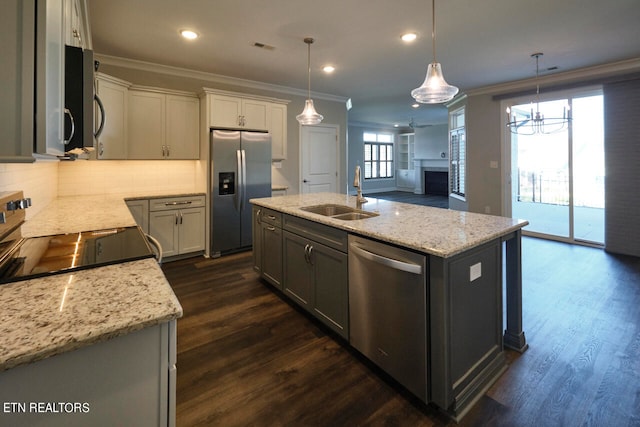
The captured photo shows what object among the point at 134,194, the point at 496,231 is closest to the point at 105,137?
the point at 134,194

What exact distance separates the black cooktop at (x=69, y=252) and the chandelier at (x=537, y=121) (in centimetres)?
411

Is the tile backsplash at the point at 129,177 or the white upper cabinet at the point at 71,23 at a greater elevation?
the white upper cabinet at the point at 71,23

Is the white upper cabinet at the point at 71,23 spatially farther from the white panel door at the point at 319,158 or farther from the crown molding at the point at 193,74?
the white panel door at the point at 319,158

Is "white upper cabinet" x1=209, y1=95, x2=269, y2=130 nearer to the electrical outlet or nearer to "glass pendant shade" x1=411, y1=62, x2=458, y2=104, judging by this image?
"glass pendant shade" x1=411, y1=62, x2=458, y2=104

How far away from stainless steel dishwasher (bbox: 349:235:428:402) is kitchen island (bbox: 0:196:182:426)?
44.7 inches

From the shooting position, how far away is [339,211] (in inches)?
119

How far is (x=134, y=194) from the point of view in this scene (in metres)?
4.27

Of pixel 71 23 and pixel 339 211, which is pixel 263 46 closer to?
pixel 339 211

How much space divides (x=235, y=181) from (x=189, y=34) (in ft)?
5.95

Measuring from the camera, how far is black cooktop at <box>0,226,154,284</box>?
1.15 meters

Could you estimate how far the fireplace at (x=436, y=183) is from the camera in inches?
458

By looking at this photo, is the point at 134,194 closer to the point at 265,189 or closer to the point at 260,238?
the point at 265,189

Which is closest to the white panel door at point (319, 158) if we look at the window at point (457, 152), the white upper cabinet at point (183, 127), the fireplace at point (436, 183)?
the white upper cabinet at point (183, 127)

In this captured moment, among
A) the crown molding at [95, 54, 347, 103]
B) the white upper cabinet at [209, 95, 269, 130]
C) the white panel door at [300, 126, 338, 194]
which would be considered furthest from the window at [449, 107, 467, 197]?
the white upper cabinet at [209, 95, 269, 130]
